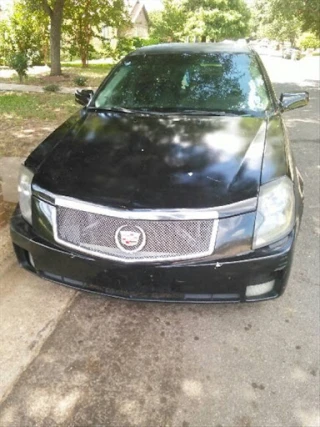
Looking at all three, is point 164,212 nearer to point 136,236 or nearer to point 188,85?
point 136,236

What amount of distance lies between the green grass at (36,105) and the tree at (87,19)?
22.9ft

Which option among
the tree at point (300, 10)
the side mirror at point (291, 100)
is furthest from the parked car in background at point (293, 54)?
the side mirror at point (291, 100)

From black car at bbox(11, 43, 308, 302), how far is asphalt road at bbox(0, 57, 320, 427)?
309mm

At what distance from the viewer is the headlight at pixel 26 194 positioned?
2.29 m

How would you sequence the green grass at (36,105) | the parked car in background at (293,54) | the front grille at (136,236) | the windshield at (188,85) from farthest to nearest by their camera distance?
the parked car in background at (293,54) → the green grass at (36,105) → the windshield at (188,85) → the front grille at (136,236)

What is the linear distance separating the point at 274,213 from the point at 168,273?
2.18 ft

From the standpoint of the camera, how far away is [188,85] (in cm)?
326

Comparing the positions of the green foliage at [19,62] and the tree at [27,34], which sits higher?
the tree at [27,34]

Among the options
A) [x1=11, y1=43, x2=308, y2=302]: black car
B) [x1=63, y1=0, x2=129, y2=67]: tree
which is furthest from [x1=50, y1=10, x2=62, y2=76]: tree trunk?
[x1=11, y1=43, x2=308, y2=302]: black car

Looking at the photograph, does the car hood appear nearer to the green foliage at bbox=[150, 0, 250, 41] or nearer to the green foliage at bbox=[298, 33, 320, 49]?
the green foliage at bbox=[150, 0, 250, 41]

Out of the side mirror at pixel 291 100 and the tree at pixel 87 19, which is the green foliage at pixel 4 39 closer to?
the tree at pixel 87 19

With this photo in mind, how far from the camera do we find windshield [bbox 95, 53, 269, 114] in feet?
10.1

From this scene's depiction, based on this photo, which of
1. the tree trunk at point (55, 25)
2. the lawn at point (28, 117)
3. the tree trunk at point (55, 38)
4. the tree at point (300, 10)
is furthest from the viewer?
the tree at point (300, 10)

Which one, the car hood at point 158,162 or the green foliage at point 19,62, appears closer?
the car hood at point 158,162
